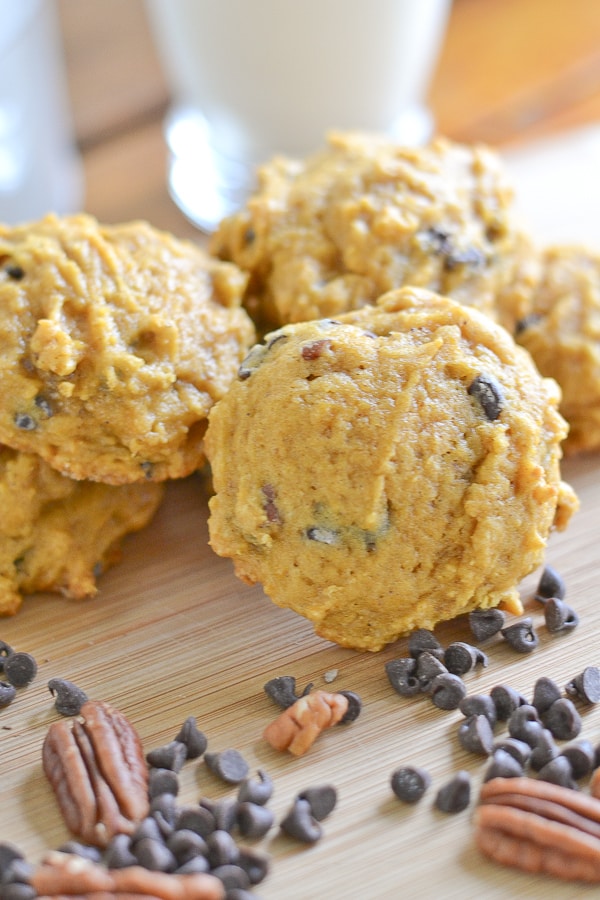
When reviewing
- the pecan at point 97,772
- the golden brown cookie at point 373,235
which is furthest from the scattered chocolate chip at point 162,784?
the golden brown cookie at point 373,235

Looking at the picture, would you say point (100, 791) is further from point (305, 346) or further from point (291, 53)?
point (291, 53)

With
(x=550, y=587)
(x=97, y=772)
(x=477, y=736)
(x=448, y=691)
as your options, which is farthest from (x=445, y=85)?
(x=97, y=772)

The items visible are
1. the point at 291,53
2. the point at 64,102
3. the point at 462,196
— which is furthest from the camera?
the point at 64,102

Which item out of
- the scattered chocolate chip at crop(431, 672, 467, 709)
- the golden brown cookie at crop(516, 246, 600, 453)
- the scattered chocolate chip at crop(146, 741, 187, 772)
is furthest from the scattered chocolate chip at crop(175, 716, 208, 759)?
the golden brown cookie at crop(516, 246, 600, 453)

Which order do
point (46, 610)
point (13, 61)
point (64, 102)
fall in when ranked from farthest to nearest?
1. point (64, 102)
2. point (13, 61)
3. point (46, 610)

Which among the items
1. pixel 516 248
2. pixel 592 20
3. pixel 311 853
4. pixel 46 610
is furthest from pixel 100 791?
pixel 592 20

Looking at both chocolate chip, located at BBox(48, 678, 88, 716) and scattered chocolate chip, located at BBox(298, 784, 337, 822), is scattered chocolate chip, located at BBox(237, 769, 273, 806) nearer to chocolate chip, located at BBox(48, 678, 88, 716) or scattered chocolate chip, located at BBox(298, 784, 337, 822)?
scattered chocolate chip, located at BBox(298, 784, 337, 822)

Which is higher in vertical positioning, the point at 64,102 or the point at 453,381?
the point at 64,102
